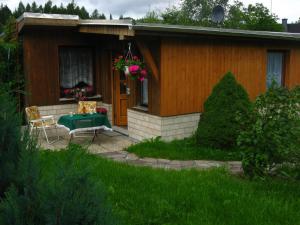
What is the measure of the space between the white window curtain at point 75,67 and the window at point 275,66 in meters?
5.47

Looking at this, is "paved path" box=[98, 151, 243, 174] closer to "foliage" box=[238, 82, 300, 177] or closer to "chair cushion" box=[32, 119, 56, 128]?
"foliage" box=[238, 82, 300, 177]

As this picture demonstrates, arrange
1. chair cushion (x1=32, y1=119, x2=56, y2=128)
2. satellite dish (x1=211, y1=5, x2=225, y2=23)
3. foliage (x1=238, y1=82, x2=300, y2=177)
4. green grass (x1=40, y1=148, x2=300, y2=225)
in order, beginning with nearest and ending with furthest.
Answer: green grass (x1=40, y1=148, x2=300, y2=225) < foliage (x1=238, y1=82, x2=300, y2=177) < chair cushion (x1=32, y1=119, x2=56, y2=128) < satellite dish (x1=211, y1=5, x2=225, y2=23)

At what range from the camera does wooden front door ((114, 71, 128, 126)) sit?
36.5ft

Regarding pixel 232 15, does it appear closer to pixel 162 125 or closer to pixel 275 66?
pixel 275 66

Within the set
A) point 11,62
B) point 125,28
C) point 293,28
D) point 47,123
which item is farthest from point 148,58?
point 293,28

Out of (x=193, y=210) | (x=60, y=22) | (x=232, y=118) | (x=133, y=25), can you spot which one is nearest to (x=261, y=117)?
(x=193, y=210)

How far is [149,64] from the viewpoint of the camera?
8.83 m

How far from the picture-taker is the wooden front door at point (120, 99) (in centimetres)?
1113

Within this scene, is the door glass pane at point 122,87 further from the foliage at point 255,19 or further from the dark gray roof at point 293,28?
the dark gray roof at point 293,28

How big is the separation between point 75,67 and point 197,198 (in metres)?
7.24

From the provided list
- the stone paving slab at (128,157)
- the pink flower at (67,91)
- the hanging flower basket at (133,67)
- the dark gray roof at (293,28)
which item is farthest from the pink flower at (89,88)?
the dark gray roof at (293,28)

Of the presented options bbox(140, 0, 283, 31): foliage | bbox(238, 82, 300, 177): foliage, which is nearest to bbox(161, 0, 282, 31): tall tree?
bbox(140, 0, 283, 31): foliage

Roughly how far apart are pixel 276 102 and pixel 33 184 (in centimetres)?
456

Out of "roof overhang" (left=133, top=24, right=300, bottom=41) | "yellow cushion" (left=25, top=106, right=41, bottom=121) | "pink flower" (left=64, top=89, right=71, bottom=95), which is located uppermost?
"roof overhang" (left=133, top=24, right=300, bottom=41)
